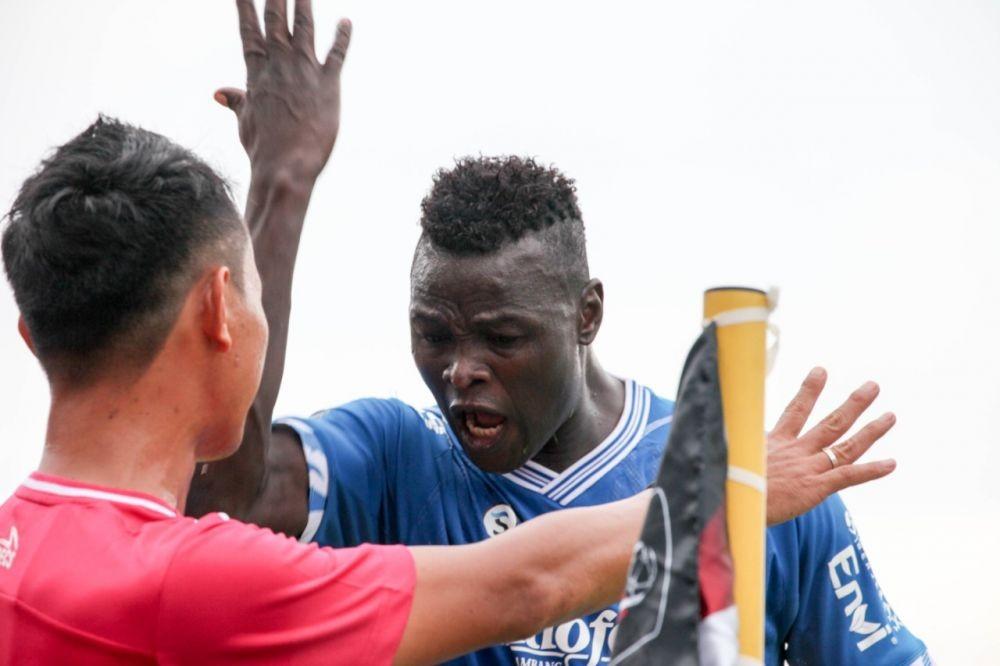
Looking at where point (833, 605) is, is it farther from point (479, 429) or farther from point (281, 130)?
point (281, 130)

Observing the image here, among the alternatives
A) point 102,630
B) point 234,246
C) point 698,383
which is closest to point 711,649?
point 698,383

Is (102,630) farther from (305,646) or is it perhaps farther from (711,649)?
(711,649)

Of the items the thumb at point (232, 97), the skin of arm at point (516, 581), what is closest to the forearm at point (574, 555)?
the skin of arm at point (516, 581)

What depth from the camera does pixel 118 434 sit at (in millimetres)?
2188

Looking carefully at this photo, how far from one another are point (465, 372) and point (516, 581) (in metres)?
1.30

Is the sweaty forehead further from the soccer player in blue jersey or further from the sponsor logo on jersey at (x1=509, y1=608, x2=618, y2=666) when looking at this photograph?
the sponsor logo on jersey at (x1=509, y1=608, x2=618, y2=666)

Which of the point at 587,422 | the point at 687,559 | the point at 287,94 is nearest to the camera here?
the point at 687,559

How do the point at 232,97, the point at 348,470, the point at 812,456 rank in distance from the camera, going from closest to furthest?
the point at 812,456
the point at 232,97
the point at 348,470

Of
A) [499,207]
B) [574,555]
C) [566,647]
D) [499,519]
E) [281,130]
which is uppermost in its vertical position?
[281,130]

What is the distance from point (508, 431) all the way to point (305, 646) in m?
1.52

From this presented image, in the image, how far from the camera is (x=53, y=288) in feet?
7.15

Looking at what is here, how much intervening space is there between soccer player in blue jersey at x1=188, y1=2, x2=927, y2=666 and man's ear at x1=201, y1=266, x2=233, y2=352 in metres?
1.07

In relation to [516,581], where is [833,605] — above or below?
below

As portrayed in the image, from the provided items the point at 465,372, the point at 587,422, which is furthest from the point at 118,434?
the point at 587,422
